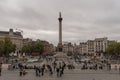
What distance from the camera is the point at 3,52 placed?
6068 inches

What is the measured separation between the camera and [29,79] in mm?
40500

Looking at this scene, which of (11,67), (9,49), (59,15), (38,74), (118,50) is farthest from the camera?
(118,50)

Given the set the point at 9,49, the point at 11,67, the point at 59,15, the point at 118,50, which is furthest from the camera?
the point at 118,50

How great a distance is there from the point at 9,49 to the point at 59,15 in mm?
38839

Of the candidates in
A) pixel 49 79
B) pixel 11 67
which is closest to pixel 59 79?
pixel 49 79

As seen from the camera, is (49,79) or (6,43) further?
(6,43)

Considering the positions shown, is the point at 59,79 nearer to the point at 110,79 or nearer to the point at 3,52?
the point at 110,79

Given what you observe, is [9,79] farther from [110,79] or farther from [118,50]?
[118,50]

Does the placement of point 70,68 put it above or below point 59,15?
below

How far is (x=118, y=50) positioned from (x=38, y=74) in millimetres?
130434

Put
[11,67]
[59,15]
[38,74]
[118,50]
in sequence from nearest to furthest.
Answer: [38,74] → [11,67] → [59,15] → [118,50]

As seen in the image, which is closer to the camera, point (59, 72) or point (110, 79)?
point (110, 79)

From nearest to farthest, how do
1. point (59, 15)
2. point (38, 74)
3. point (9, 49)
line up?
1. point (38, 74)
2. point (59, 15)
3. point (9, 49)

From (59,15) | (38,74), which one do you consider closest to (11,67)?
(38,74)
